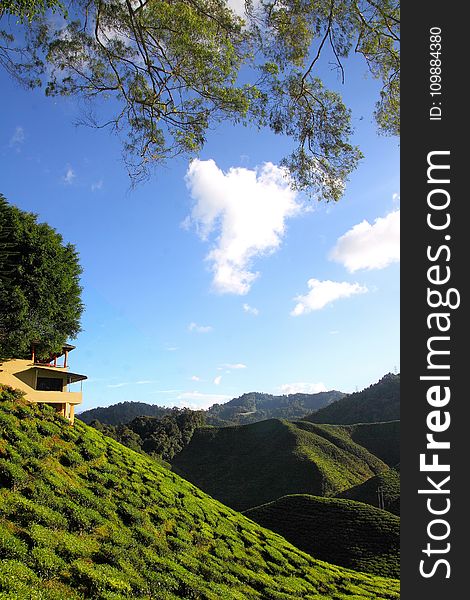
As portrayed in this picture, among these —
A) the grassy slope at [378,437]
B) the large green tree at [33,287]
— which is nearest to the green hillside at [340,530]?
the large green tree at [33,287]

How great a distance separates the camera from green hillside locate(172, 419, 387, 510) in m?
63.7

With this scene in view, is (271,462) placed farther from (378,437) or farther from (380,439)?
(378,437)

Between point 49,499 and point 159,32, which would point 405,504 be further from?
point 49,499

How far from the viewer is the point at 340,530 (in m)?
38.2

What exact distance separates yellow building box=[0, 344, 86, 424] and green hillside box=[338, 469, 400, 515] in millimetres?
39522

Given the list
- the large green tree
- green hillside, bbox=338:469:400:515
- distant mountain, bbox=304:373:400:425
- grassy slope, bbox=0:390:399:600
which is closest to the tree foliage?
green hillside, bbox=338:469:400:515

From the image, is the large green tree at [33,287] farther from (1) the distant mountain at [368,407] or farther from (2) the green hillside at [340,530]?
(1) the distant mountain at [368,407]

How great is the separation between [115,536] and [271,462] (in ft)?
207

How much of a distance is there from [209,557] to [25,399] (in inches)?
569

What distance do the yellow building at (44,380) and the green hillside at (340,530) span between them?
2379cm

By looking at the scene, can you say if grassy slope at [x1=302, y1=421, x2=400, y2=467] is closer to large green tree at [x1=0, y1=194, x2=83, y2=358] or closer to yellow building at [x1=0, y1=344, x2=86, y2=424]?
yellow building at [x1=0, y1=344, x2=86, y2=424]

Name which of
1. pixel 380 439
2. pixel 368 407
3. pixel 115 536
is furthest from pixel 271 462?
pixel 115 536

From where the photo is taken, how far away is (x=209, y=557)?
1834 centimetres

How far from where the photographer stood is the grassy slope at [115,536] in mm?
10516
